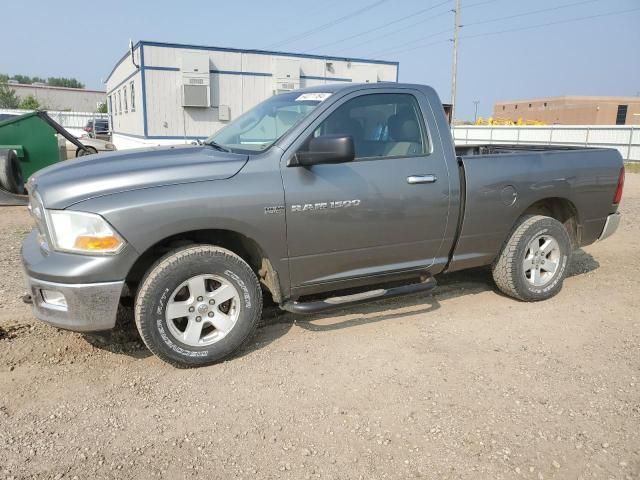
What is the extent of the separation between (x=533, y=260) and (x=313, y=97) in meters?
2.58

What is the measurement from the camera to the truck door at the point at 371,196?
361 cm

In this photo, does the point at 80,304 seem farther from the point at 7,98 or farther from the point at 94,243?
the point at 7,98

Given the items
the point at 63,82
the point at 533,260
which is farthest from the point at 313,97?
the point at 63,82

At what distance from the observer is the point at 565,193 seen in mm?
4777

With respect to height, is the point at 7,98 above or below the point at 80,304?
above

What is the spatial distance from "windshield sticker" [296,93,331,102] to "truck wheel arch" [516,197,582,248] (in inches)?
89.2

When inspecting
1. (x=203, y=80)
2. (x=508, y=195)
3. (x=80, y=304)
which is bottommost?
(x=80, y=304)

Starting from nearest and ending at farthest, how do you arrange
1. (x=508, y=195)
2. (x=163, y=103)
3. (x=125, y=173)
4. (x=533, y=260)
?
1. (x=125, y=173)
2. (x=508, y=195)
3. (x=533, y=260)
4. (x=163, y=103)

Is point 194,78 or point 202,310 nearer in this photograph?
point 202,310

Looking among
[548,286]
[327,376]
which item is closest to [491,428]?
[327,376]

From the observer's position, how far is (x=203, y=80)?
18.6 m

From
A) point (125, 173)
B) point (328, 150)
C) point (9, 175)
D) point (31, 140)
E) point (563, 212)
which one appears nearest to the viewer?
point (125, 173)

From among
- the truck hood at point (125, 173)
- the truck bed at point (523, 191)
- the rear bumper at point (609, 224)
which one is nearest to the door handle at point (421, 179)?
the truck bed at point (523, 191)

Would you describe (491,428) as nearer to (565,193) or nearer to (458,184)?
(458,184)
